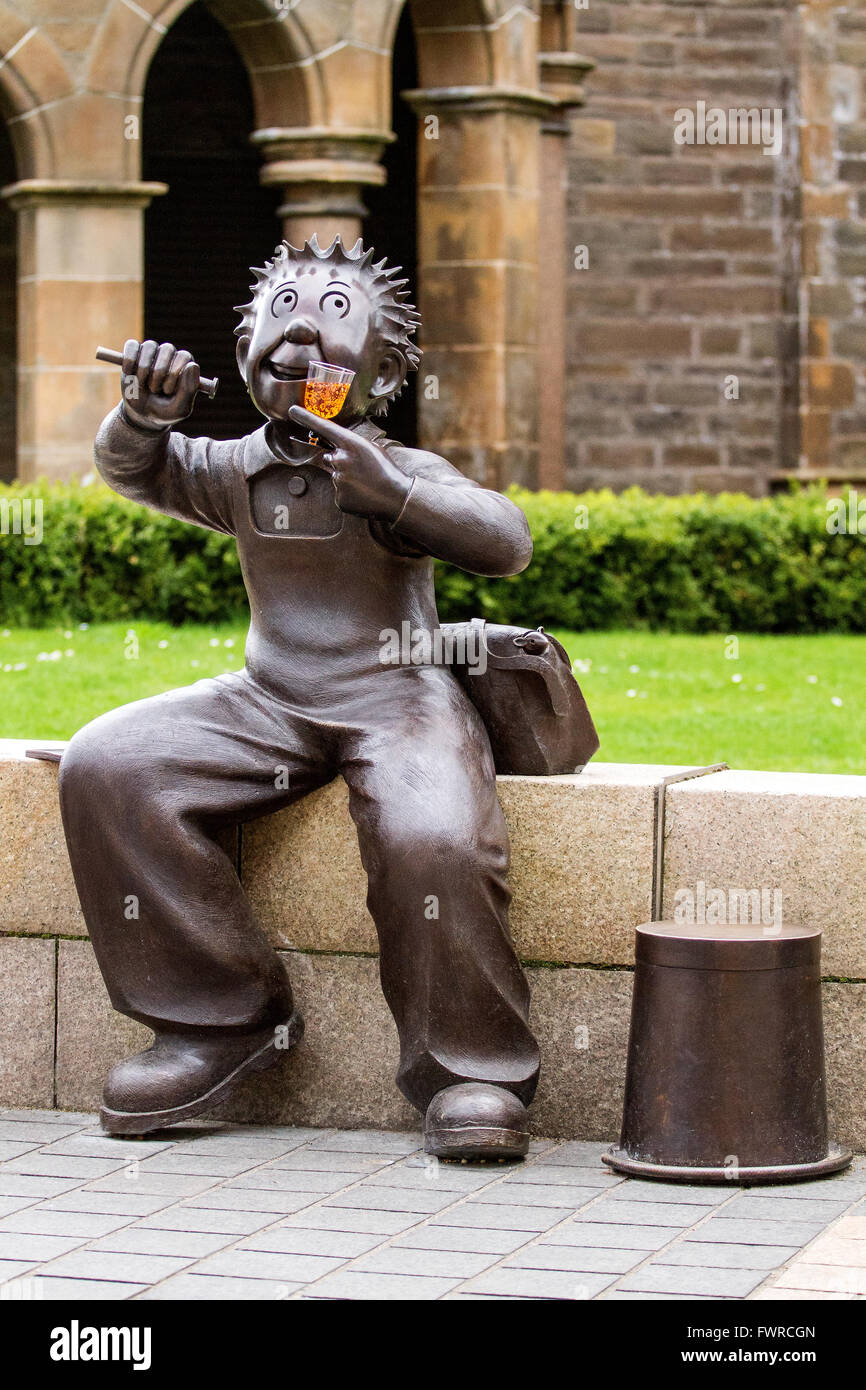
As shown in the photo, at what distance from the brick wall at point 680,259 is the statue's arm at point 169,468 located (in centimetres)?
1203

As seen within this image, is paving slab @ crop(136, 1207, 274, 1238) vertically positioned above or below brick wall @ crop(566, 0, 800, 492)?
below

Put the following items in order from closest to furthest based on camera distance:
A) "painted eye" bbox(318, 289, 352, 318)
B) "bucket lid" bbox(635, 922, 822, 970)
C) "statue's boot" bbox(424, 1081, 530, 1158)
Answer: "bucket lid" bbox(635, 922, 822, 970), "statue's boot" bbox(424, 1081, 530, 1158), "painted eye" bbox(318, 289, 352, 318)

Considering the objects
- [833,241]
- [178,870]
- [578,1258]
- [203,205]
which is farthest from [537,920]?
[203,205]

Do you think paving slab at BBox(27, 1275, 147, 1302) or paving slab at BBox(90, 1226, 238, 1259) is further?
paving slab at BBox(90, 1226, 238, 1259)

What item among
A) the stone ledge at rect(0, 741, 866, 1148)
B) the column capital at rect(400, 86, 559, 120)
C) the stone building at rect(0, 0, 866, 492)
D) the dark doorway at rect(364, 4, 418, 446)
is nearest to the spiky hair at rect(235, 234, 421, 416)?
the stone ledge at rect(0, 741, 866, 1148)

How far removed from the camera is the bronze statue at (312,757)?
4.70 m

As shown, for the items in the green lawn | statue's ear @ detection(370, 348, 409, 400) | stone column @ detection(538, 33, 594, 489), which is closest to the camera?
statue's ear @ detection(370, 348, 409, 400)

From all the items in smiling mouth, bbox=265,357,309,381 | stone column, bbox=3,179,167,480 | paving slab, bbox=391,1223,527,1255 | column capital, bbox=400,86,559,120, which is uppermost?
column capital, bbox=400,86,559,120

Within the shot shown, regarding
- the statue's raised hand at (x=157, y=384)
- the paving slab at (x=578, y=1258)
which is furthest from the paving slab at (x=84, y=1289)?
the statue's raised hand at (x=157, y=384)

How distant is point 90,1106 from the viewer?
5.30 metres

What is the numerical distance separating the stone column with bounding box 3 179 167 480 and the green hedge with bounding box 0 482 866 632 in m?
1.28

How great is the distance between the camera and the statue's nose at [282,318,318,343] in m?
4.84

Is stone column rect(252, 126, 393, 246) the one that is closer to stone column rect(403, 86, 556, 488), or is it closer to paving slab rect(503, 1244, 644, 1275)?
stone column rect(403, 86, 556, 488)

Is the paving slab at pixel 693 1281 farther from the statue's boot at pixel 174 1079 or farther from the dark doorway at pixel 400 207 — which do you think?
the dark doorway at pixel 400 207
